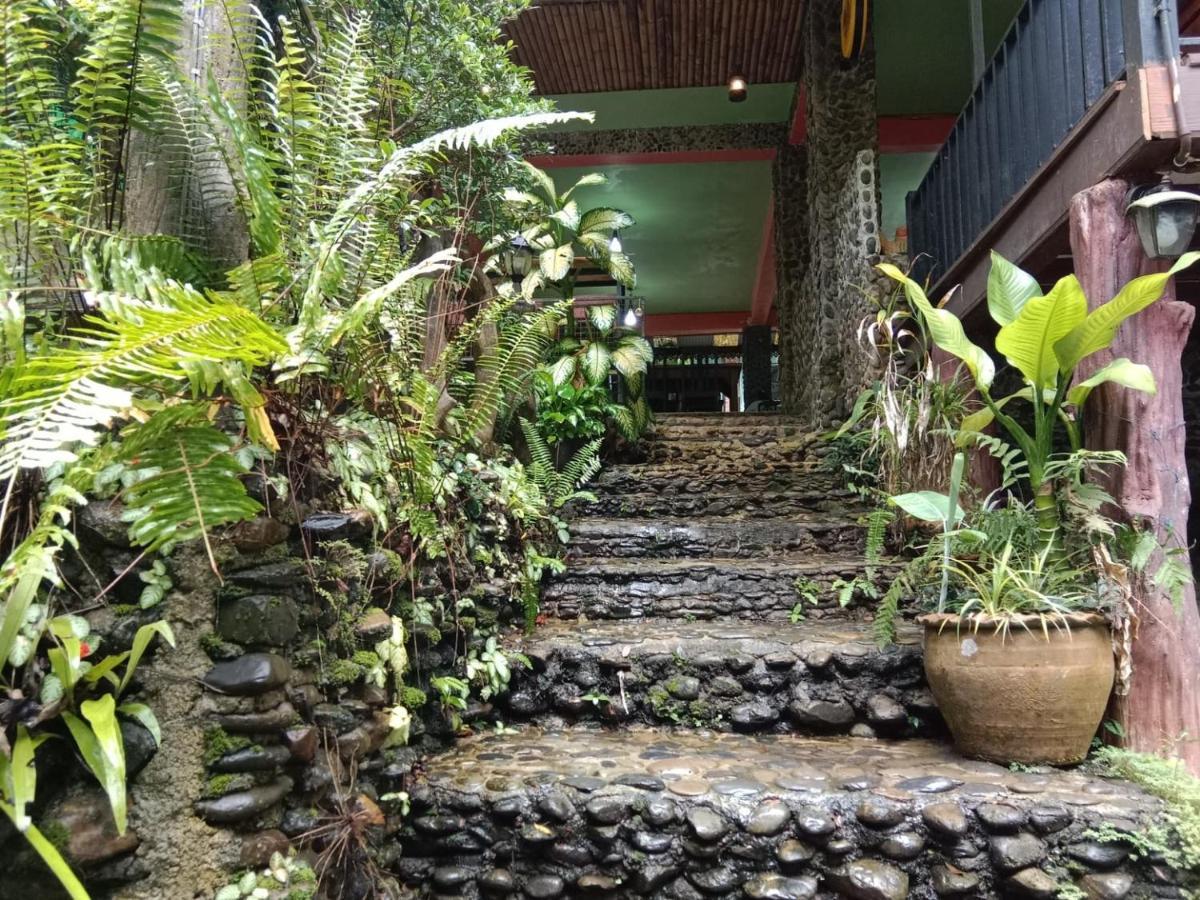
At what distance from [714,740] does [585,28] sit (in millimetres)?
5525

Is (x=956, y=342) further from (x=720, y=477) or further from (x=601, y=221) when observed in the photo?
(x=601, y=221)

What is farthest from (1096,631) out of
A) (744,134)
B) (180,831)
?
(744,134)

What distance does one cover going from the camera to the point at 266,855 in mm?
1592

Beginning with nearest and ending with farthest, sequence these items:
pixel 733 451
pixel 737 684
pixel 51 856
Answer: pixel 51 856 → pixel 737 684 → pixel 733 451

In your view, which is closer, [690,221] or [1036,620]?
[1036,620]

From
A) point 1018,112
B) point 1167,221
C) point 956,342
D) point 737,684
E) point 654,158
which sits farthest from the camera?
point 654,158

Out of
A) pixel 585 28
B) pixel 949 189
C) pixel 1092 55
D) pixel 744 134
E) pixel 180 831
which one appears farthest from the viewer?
pixel 744 134

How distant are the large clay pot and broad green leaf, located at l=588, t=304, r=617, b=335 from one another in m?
3.48

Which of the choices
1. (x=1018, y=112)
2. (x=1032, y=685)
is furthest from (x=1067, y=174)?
(x=1032, y=685)

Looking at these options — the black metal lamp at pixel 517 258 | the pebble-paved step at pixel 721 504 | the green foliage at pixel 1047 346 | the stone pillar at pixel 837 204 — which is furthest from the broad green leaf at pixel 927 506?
the stone pillar at pixel 837 204

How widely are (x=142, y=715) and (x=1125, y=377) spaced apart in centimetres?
264

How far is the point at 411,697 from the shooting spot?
2.24 meters

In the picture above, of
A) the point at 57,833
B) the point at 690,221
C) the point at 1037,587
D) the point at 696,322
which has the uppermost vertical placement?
the point at 690,221

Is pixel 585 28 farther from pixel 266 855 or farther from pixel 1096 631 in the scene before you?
pixel 266 855
